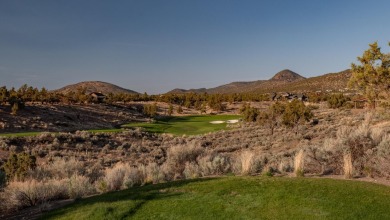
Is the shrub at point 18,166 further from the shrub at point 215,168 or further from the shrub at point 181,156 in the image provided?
the shrub at point 215,168

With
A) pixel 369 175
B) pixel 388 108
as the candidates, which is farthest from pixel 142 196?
pixel 388 108

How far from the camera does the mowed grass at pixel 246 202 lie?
7.14m

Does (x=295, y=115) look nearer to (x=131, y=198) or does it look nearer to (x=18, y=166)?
(x=18, y=166)

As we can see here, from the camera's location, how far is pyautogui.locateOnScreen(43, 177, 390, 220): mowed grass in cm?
714

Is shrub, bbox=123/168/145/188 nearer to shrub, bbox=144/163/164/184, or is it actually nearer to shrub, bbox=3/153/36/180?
shrub, bbox=144/163/164/184

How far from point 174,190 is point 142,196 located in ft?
2.95

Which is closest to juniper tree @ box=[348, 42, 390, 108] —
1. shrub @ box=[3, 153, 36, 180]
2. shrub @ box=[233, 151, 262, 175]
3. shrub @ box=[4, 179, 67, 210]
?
shrub @ box=[233, 151, 262, 175]

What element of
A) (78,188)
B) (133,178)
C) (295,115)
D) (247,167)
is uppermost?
(295,115)

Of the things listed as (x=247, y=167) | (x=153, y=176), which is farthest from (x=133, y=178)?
(x=247, y=167)

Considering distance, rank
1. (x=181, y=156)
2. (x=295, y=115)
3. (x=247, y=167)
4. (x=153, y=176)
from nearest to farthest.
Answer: (x=247, y=167)
(x=153, y=176)
(x=181, y=156)
(x=295, y=115)

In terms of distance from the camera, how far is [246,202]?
7883 mm

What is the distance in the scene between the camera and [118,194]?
383 inches

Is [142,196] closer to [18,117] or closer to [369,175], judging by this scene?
[369,175]

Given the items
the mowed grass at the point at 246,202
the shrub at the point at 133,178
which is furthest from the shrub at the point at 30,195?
the shrub at the point at 133,178
